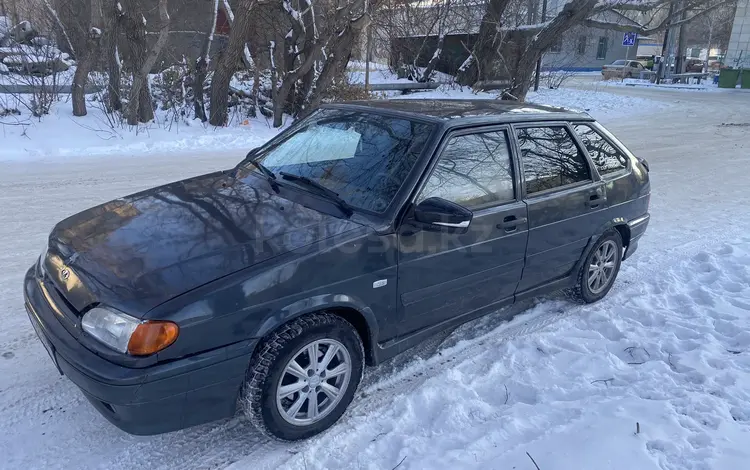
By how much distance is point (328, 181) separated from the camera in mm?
3420

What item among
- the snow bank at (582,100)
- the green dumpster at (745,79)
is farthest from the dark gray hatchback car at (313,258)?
the green dumpster at (745,79)

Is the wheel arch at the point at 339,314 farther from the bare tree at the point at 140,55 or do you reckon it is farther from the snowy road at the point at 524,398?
the bare tree at the point at 140,55

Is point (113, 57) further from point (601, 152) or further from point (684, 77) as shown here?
point (684, 77)

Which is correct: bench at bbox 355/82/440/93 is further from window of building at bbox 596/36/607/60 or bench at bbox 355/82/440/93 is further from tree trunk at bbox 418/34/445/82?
window of building at bbox 596/36/607/60

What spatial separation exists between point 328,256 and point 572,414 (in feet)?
5.32

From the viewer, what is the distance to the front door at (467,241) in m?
3.15

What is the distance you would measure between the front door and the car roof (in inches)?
4.2

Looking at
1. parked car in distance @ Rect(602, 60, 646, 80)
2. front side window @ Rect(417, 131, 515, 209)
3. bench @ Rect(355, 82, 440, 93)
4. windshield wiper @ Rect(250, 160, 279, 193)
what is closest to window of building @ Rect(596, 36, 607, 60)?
parked car in distance @ Rect(602, 60, 646, 80)

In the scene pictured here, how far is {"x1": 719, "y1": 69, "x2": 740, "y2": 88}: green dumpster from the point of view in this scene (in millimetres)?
34500

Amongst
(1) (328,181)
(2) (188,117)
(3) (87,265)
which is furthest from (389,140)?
(2) (188,117)

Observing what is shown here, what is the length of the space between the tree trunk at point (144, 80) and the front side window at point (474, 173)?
9.87m

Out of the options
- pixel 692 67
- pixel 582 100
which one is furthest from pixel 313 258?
pixel 692 67

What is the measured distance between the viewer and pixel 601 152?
453 cm

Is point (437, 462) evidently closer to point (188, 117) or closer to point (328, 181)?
point (328, 181)
